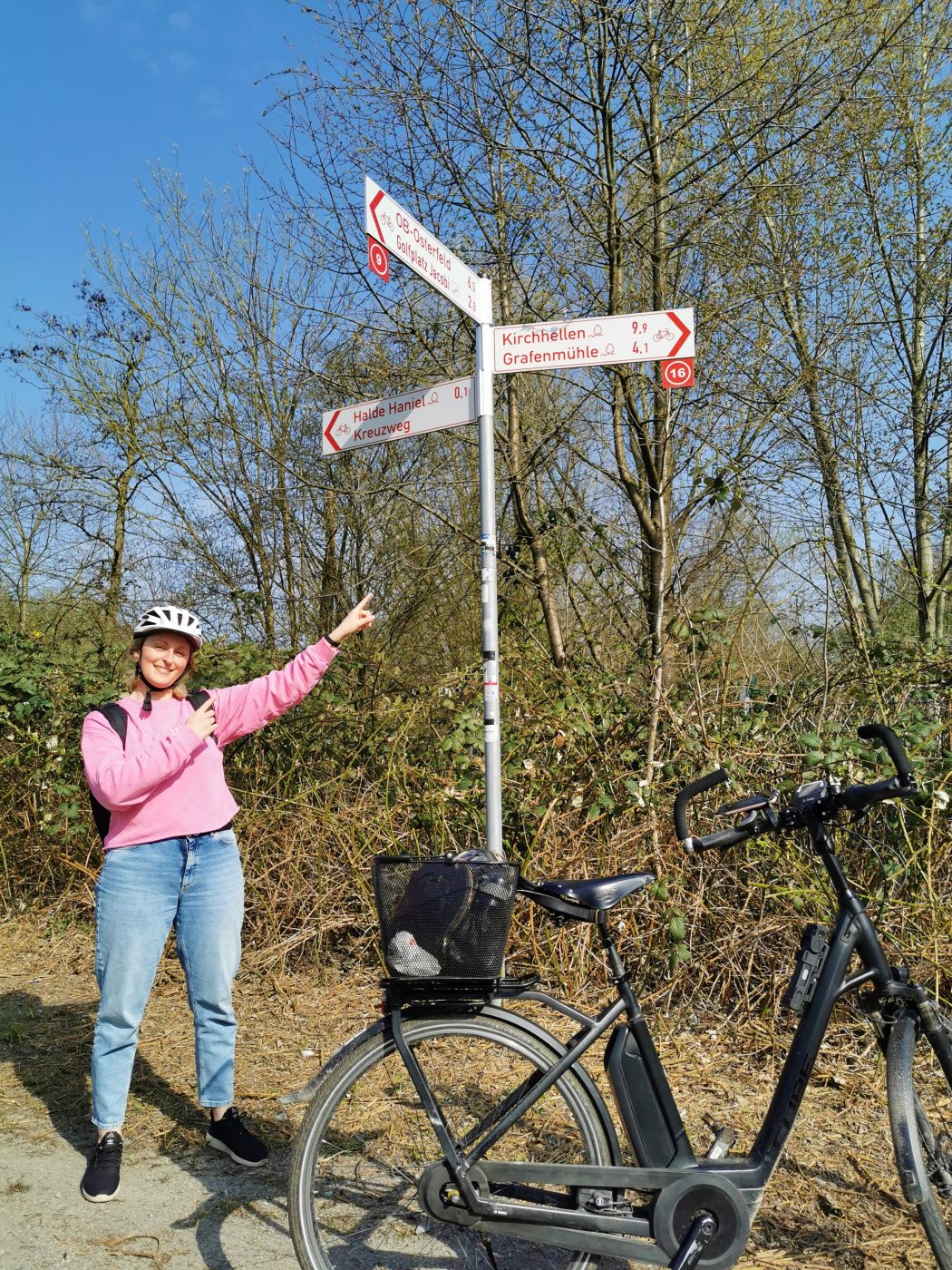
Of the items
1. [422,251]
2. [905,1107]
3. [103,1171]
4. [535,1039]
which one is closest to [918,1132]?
[905,1107]

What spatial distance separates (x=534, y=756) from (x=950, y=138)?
693 cm

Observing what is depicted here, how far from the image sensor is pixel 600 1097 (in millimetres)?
2387

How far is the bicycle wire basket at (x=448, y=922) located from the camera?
92.7 inches

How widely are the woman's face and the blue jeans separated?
53 cm

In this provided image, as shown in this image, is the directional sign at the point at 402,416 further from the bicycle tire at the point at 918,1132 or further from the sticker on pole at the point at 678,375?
the bicycle tire at the point at 918,1132

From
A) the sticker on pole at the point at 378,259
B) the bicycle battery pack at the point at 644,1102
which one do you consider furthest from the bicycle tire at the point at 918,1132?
the sticker on pole at the point at 378,259

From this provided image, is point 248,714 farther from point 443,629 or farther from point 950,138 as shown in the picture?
point 950,138

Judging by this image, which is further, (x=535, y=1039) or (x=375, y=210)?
(x=375, y=210)

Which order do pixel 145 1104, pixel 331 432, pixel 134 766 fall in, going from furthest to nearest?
pixel 331 432
pixel 145 1104
pixel 134 766

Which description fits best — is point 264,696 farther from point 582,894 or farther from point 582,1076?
point 582,1076

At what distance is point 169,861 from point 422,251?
2220 millimetres

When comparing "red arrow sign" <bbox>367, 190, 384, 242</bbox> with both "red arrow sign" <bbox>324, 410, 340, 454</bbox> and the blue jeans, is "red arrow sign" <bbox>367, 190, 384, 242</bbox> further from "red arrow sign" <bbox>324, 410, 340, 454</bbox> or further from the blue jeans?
the blue jeans

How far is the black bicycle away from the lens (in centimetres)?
233

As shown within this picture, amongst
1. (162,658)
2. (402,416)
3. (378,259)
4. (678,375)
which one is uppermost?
(378,259)
